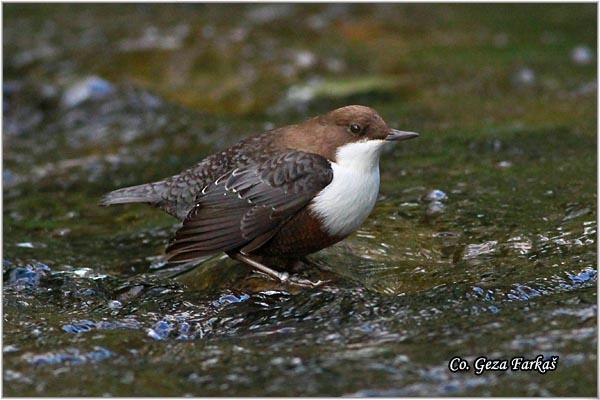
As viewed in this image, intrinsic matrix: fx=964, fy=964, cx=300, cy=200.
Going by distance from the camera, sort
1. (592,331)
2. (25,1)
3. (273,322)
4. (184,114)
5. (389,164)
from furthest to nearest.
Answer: (25,1) < (184,114) < (389,164) < (273,322) < (592,331)

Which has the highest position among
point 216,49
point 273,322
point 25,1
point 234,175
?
point 25,1

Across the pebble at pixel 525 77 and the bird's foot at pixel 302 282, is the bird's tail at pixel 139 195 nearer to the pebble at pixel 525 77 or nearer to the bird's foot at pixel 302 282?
the bird's foot at pixel 302 282

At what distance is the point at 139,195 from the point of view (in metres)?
5.05

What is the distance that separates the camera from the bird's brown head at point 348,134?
4.66 m

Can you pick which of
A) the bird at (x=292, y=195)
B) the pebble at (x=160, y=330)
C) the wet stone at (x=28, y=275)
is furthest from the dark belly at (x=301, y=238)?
the wet stone at (x=28, y=275)

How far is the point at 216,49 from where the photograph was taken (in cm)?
974

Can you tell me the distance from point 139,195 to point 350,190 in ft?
3.95

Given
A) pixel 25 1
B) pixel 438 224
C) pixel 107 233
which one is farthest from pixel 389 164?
pixel 25 1

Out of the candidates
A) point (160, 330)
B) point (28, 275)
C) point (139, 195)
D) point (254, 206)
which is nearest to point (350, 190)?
point (254, 206)

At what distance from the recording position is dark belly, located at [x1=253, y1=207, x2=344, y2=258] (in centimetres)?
453

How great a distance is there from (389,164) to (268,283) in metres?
2.42

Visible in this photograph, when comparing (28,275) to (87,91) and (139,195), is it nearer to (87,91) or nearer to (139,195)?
(139,195)

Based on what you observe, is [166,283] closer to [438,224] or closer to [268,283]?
[268,283]

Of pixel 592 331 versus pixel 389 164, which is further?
pixel 389 164
